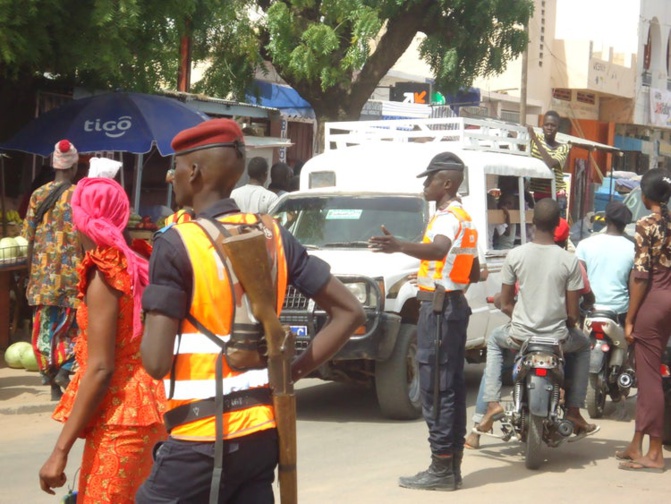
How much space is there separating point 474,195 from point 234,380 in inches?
284

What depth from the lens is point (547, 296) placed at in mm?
7402

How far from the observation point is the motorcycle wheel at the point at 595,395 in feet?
29.7

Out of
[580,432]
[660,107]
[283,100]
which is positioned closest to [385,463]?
[580,432]

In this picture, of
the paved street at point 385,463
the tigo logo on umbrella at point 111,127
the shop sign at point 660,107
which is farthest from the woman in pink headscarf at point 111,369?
the shop sign at point 660,107

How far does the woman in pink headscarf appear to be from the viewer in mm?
3561

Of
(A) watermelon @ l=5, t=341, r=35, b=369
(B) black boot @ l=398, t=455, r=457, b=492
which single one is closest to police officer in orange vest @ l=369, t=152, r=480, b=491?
(B) black boot @ l=398, t=455, r=457, b=492

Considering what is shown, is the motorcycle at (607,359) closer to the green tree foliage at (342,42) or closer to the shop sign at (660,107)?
the green tree foliage at (342,42)

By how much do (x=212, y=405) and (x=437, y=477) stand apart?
4079mm

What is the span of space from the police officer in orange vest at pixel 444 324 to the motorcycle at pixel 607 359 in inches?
97.0

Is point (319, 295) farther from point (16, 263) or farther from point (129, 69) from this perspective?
point (129, 69)

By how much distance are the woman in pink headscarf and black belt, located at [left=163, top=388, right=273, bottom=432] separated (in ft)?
2.13

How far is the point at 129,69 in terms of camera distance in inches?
471

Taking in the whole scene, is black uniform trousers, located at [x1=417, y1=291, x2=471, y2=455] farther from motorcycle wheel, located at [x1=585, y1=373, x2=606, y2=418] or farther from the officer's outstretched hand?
motorcycle wheel, located at [x1=585, y1=373, x2=606, y2=418]

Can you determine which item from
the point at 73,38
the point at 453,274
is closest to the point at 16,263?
the point at 73,38
